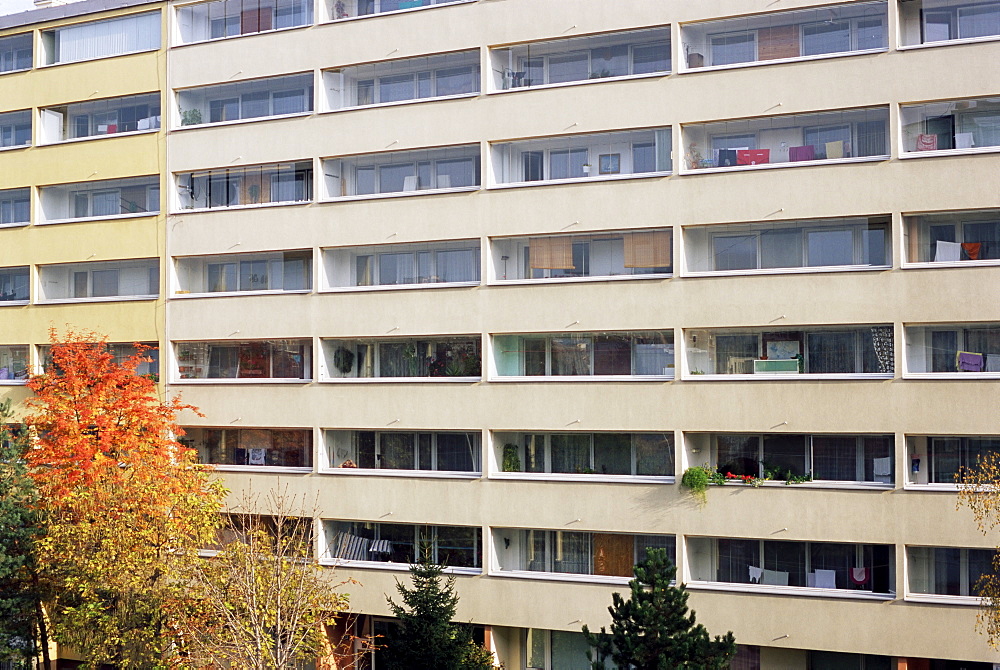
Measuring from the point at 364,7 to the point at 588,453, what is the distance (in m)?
16.1

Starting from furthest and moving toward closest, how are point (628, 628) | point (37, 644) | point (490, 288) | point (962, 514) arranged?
point (37, 644) → point (490, 288) → point (962, 514) → point (628, 628)

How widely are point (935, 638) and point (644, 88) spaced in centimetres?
1670

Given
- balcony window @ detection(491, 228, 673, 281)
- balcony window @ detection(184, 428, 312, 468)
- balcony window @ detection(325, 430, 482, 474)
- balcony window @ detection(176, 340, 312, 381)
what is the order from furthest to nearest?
balcony window @ detection(176, 340, 312, 381) < balcony window @ detection(184, 428, 312, 468) < balcony window @ detection(325, 430, 482, 474) < balcony window @ detection(491, 228, 673, 281)

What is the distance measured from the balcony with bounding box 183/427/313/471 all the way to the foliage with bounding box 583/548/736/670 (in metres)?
13.7

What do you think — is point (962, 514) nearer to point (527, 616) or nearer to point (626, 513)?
point (626, 513)

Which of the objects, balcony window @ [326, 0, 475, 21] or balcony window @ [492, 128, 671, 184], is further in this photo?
balcony window @ [326, 0, 475, 21]

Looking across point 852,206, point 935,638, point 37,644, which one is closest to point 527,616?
point 935,638

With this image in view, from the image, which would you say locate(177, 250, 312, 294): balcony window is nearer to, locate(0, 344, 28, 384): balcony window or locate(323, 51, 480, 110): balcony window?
locate(323, 51, 480, 110): balcony window

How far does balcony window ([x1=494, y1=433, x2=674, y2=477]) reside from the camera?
32.1 metres

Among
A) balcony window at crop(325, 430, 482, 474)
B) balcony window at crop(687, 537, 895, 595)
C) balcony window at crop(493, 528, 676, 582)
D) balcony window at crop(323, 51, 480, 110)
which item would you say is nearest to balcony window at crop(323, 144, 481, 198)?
balcony window at crop(323, 51, 480, 110)

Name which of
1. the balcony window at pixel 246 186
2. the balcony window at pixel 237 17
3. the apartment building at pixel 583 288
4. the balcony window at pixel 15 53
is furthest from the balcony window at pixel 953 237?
the balcony window at pixel 15 53

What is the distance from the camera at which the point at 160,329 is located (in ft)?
127

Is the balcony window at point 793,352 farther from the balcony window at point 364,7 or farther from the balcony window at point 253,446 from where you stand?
the balcony window at point 364,7

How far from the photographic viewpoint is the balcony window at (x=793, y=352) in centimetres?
3008
